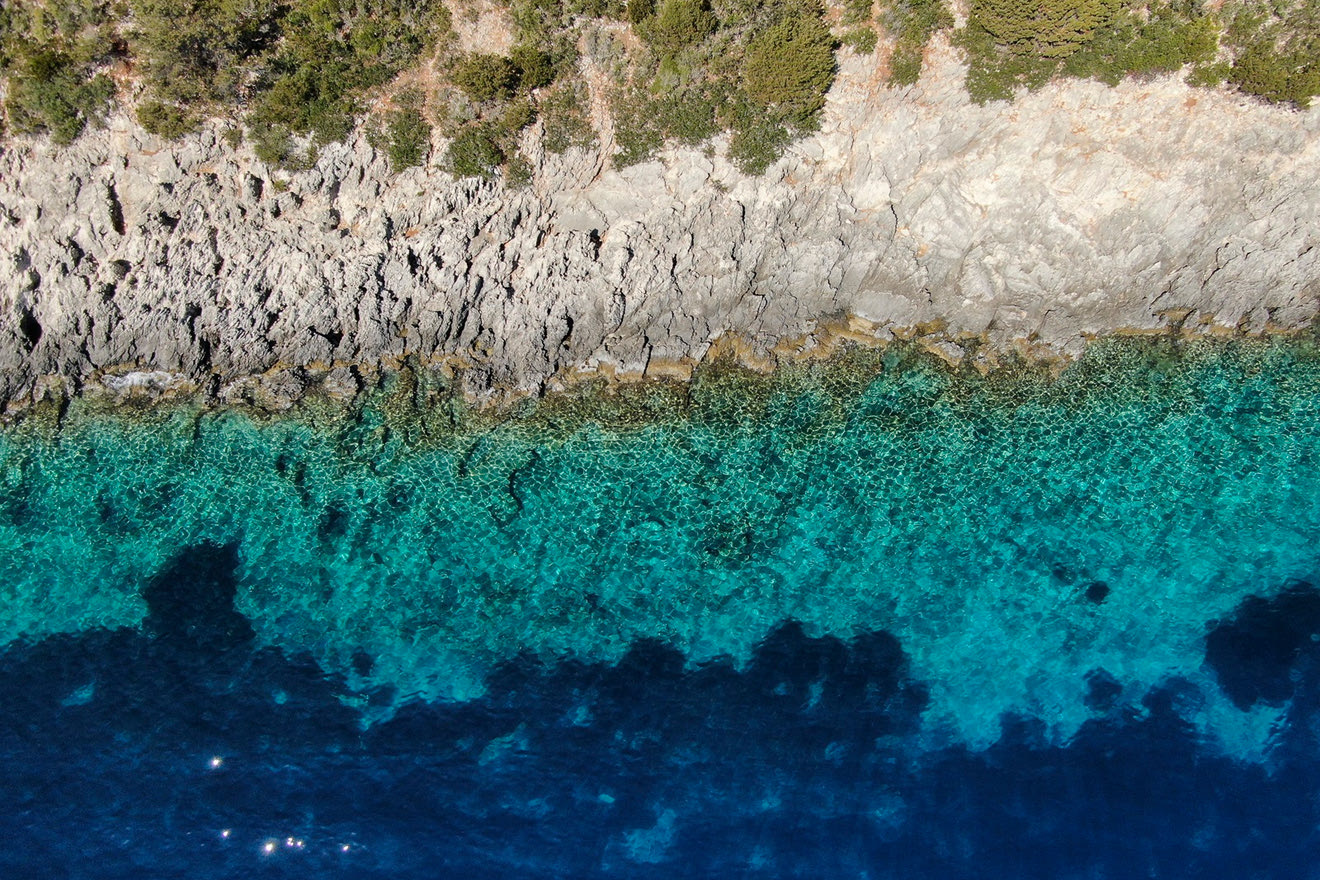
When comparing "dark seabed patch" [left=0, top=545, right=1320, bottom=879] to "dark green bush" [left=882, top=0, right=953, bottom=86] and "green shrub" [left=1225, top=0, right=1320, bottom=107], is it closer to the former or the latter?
"green shrub" [left=1225, top=0, right=1320, bottom=107]

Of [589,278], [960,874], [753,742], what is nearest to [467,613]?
[753,742]

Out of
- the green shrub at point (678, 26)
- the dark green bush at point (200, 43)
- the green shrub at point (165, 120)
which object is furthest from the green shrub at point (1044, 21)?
the green shrub at point (165, 120)

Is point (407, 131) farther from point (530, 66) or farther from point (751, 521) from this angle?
point (751, 521)

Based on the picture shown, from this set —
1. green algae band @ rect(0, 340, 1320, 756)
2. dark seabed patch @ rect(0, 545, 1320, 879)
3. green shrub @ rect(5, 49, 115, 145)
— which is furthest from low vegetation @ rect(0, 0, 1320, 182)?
dark seabed patch @ rect(0, 545, 1320, 879)

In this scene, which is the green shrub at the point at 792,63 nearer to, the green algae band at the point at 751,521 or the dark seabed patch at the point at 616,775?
the green algae band at the point at 751,521

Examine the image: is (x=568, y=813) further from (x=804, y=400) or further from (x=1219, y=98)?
(x=1219, y=98)

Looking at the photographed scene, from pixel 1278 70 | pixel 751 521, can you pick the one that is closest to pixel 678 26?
pixel 751 521
